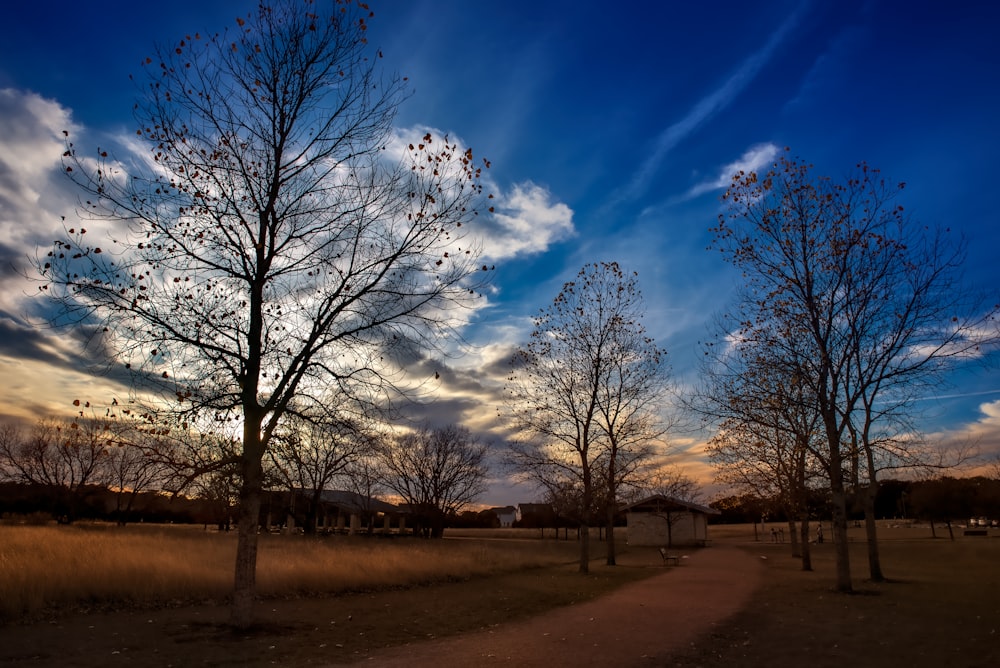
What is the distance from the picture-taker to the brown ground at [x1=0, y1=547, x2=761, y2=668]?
8.65m

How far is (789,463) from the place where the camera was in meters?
27.9

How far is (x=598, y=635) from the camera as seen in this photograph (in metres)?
10.8

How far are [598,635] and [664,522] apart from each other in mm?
48229

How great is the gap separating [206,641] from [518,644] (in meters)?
4.87

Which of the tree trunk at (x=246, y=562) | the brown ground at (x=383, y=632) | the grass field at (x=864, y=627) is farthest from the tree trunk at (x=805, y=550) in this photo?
the tree trunk at (x=246, y=562)

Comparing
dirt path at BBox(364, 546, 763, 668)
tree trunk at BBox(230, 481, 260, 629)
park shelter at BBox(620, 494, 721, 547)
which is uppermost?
tree trunk at BBox(230, 481, 260, 629)

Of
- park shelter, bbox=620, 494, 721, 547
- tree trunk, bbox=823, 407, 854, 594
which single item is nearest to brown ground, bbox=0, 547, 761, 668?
tree trunk, bbox=823, 407, 854, 594

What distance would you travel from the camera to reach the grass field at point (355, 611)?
905cm

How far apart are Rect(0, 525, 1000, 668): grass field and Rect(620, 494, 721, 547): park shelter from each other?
3324cm

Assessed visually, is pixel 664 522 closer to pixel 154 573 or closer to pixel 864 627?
pixel 864 627

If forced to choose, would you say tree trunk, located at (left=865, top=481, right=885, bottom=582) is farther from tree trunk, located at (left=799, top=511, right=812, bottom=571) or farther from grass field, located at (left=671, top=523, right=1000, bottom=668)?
tree trunk, located at (left=799, top=511, right=812, bottom=571)

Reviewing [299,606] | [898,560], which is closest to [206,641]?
[299,606]

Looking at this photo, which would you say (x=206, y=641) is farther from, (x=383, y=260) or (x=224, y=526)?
→ (x=224, y=526)

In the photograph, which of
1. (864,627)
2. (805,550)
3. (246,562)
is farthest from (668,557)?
(246,562)
